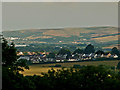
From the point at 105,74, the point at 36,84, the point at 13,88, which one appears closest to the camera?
the point at 13,88

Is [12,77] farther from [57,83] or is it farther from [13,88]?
[57,83]

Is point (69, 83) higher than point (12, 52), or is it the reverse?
point (12, 52)

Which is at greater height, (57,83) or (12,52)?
(12,52)

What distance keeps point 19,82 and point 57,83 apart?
561 cm

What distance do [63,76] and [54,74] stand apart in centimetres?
211

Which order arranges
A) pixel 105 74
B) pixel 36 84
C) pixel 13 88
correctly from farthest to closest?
1. pixel 105 74
2. pixel 36 84
3. pixel 13 88

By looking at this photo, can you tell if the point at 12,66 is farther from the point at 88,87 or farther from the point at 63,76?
the point at 88,87

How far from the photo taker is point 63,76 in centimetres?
4206

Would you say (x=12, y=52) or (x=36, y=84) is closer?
(x=36, y=84)

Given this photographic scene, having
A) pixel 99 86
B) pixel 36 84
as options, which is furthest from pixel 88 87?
pixel 36 84

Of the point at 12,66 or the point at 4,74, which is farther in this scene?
the point at 12,66

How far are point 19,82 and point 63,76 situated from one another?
281 inches

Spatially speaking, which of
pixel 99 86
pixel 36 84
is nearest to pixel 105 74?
pixel 99 86

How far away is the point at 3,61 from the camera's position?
41.8m
